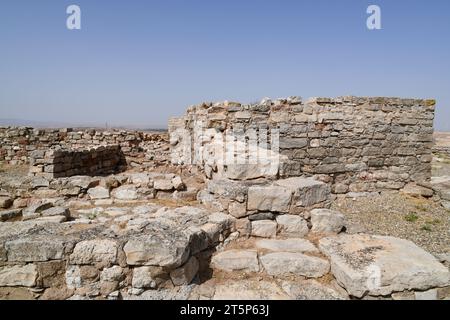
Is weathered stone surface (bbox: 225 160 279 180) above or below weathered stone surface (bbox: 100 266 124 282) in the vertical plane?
above

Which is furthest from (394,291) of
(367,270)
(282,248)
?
(282,248)

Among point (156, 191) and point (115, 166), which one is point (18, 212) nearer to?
point (156, 191)

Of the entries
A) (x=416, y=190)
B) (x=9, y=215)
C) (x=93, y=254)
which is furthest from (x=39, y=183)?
(x=416, y=190)

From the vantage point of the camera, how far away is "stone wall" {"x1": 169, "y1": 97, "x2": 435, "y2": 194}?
6.10 m

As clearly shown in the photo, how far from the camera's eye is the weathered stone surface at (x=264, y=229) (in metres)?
3.03

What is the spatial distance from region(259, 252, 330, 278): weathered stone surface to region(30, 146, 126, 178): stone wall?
6438mm

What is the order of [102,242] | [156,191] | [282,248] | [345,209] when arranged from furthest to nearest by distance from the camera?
[345,209]
[156,191]
[282,248]
[102,242]

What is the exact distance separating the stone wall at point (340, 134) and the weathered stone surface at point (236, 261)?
3.24 m

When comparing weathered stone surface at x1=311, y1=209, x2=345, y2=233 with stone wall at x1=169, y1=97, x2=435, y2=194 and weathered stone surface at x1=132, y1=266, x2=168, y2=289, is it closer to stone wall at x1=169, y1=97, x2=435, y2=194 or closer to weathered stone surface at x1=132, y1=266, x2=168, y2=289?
weathered stone surface at x1=132, y1=266, x2=168, y2=289

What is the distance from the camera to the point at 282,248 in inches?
110

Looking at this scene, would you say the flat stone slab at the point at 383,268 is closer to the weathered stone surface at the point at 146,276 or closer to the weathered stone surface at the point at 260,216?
the weathered stone surface at the point at 260,216

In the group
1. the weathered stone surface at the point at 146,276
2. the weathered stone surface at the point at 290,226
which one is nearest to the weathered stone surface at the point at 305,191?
the weathered stone surface at the point at 290,226

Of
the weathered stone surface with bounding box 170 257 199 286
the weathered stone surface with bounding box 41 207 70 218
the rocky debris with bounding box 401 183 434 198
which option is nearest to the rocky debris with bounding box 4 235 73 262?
the weathered stone surface with bounding box 170 257 199 286

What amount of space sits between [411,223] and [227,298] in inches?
158
